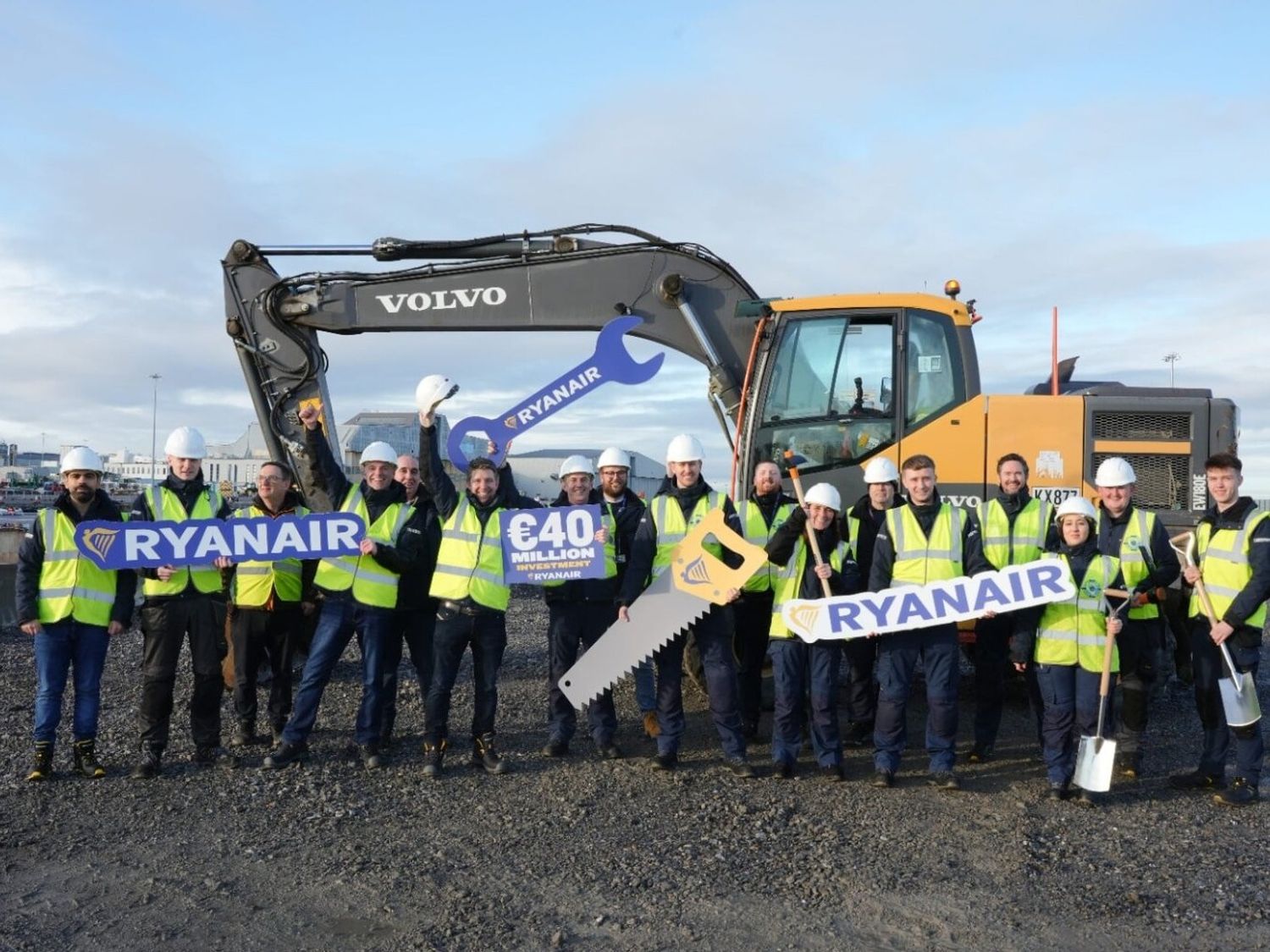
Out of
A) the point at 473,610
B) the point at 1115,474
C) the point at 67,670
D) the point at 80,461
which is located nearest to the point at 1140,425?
the point at 1115,474

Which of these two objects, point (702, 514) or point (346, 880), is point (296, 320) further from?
point (346, 880)

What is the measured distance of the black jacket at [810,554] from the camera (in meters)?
6.05

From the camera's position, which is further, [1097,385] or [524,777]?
[1097,385]

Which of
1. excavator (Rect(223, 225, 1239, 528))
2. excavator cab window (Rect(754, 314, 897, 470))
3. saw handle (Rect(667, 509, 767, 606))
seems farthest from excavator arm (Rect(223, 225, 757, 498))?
saw handle (Rect(667, 509, 767, 606))

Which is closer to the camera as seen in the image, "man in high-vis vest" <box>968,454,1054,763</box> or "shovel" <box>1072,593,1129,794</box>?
"shovel" <box>1072,593,1129,794</box>

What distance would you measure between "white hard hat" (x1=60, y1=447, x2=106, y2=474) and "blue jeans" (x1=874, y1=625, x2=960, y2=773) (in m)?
4.82

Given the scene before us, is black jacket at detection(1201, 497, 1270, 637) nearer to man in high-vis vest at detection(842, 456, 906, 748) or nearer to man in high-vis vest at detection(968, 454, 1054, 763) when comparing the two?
man in high-vis vest at detection(968, 454, 1054, 763)

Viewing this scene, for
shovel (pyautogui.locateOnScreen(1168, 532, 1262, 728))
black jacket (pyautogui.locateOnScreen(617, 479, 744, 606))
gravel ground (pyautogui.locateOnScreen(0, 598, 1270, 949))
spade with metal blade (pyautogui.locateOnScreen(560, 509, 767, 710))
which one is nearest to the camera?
gravel ground (pyautogui.locateOnScreen(0, 598, 1270, 949))

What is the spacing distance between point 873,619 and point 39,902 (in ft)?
13.9

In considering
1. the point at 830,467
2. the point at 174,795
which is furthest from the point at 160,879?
the point at 830,467

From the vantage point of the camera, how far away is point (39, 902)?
4.30 meters

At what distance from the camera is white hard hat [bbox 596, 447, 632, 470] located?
22.2 feet

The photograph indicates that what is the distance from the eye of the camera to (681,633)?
6.30 m

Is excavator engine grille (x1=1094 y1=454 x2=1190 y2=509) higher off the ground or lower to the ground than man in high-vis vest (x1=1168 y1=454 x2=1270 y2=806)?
higher
